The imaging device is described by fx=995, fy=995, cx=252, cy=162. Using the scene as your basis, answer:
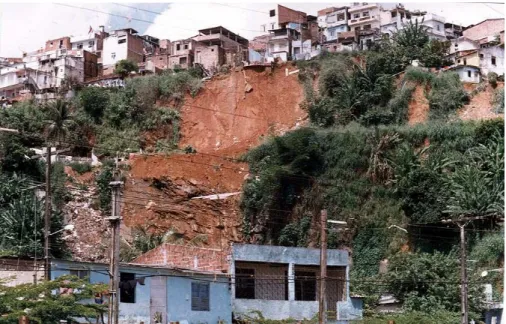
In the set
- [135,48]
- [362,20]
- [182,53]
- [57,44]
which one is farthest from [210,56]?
[57,44]

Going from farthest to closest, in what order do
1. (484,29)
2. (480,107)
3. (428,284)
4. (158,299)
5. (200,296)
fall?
(484,29), (480,107), (428,284), (200,296), (158,299)

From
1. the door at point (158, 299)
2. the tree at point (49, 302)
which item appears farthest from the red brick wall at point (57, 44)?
the tree at point (49, 302)

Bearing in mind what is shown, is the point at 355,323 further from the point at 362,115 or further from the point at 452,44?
the point at 452,44

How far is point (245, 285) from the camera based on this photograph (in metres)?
32.0

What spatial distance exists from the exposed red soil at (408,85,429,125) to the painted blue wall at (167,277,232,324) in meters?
26.4

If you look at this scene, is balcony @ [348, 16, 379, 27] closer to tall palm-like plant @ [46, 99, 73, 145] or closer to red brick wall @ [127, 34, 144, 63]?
red brick wall @ [127, 34, 144, 63]

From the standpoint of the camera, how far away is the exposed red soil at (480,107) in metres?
53.3

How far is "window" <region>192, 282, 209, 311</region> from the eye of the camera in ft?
96.9

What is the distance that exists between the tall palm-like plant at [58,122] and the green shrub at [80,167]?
168 cm

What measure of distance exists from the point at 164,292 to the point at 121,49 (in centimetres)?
4941

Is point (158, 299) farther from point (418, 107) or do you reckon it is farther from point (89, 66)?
point (89, 66)

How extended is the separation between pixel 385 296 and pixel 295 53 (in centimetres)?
3607

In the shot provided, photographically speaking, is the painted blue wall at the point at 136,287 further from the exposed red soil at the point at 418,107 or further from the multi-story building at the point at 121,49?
the multi-story building at the point at 121,49

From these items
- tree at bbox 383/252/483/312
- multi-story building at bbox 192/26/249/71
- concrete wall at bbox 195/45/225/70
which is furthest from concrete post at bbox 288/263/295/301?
concrete wall at bbox 195/45/225/70
